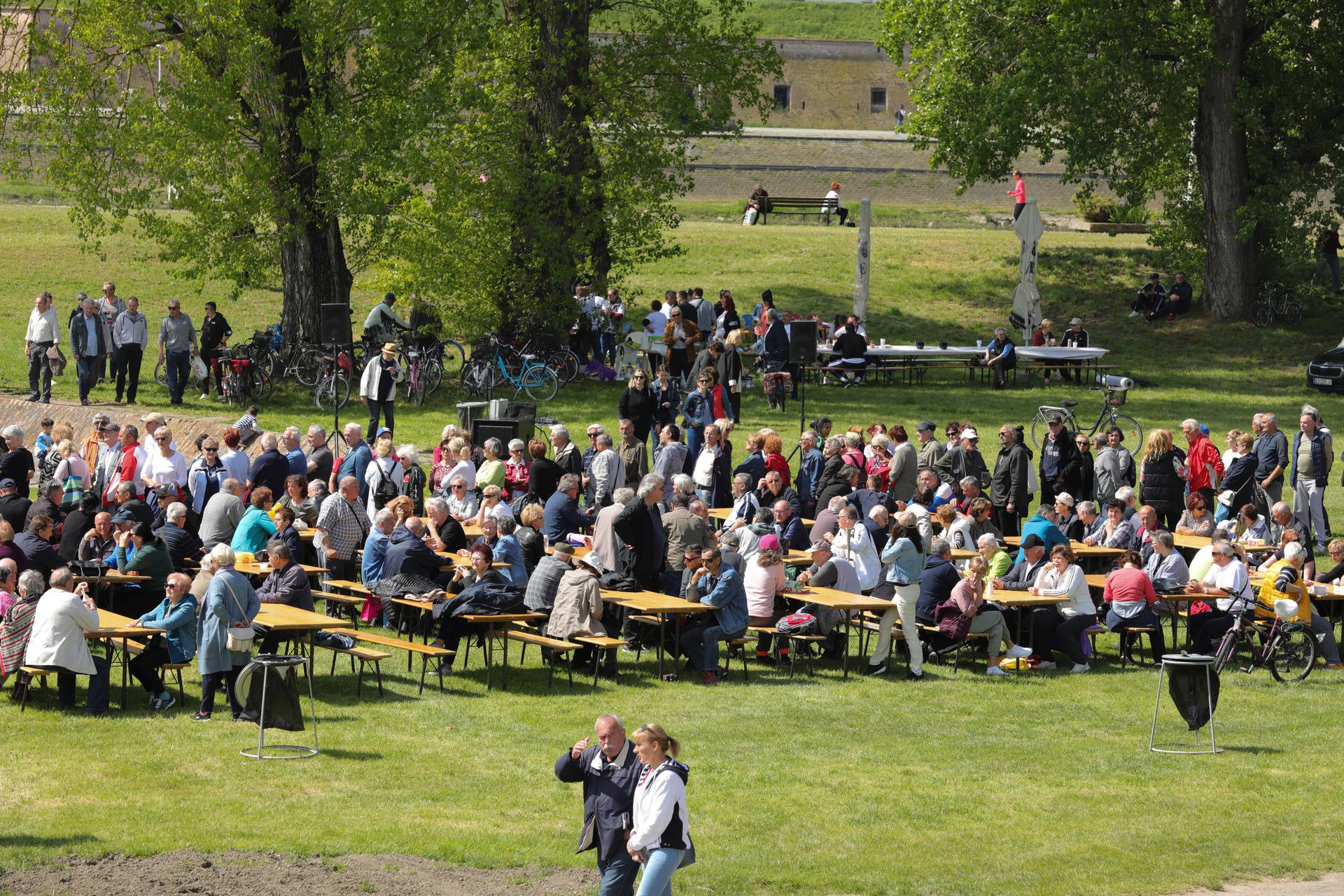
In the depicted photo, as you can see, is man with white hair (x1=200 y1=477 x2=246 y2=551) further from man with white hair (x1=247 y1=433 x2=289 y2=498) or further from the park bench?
the park bench

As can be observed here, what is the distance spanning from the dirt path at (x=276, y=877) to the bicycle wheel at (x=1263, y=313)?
31186 millimetres

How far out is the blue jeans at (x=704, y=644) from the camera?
15.1m

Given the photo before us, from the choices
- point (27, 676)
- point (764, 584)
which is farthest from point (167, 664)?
point (764, 584)

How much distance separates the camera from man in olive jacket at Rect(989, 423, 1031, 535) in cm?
1995

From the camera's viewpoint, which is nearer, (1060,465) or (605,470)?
(605,470)

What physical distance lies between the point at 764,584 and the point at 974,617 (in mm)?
1987

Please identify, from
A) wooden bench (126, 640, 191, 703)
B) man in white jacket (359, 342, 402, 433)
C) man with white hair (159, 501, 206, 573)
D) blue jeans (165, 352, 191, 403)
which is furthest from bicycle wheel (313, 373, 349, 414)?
wooden bench (126, 640, 191, 703)

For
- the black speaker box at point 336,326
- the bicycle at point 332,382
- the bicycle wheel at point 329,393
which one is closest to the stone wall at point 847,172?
the bicycle at point 332,382

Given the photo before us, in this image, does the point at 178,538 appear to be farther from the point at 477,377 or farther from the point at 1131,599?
the point at 477,377

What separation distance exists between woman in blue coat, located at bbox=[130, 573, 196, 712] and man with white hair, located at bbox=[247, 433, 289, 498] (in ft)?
14.9

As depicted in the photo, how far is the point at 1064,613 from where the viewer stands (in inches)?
638

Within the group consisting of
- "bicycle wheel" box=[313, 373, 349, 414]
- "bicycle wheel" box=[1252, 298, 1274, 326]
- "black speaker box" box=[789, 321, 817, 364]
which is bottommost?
"bicycle wheel" box=[313, 373, 349, 414]

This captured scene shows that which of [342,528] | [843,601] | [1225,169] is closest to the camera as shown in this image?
[843,601]

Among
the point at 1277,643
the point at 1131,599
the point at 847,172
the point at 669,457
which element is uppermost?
the point at 847,172
